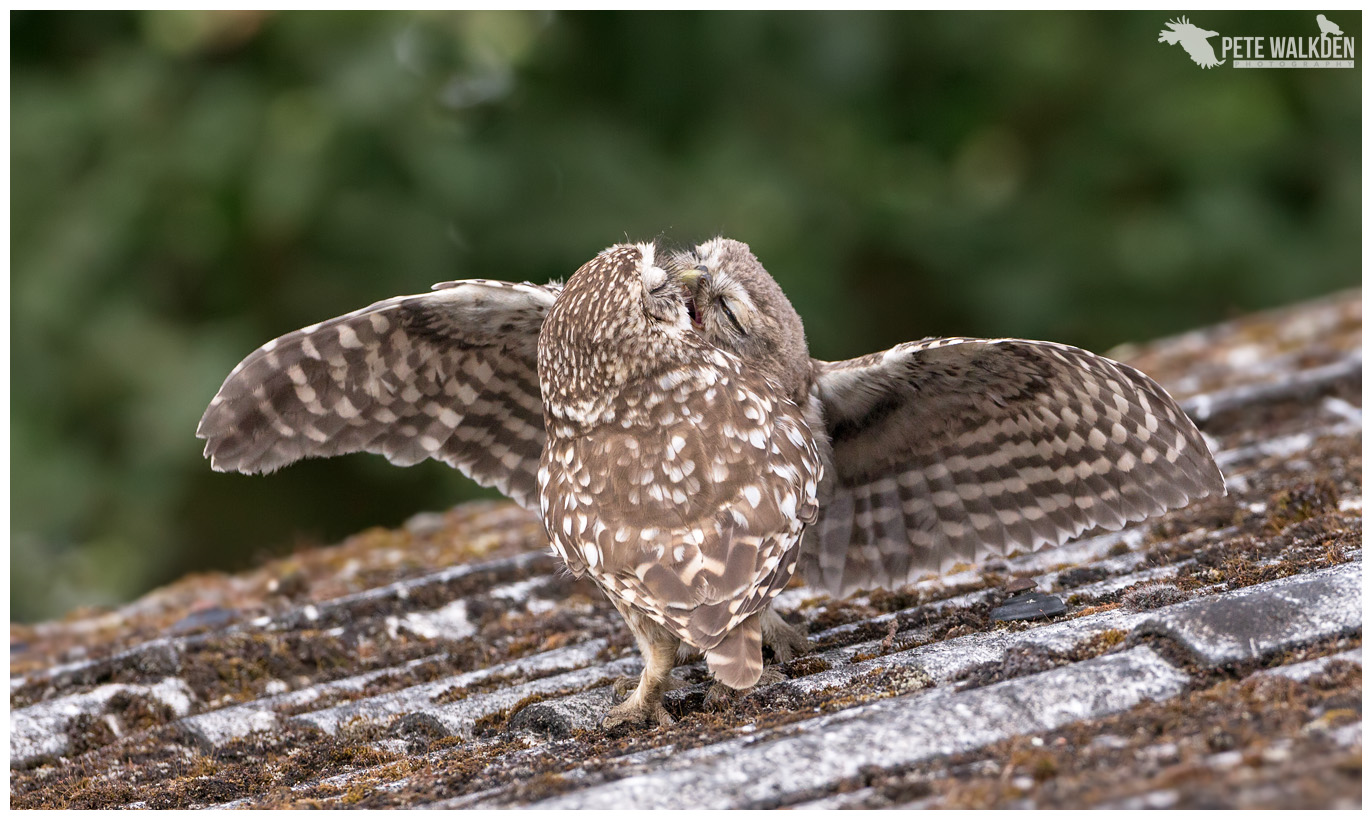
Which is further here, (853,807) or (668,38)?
(668,38)

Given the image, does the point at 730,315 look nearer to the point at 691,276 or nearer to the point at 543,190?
the point at 691,276

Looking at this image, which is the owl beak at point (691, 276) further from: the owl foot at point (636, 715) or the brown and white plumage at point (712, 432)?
the owl foot at point (636, 715)

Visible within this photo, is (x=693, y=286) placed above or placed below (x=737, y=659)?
above

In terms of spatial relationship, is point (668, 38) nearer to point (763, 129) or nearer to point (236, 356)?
point (763, 129)

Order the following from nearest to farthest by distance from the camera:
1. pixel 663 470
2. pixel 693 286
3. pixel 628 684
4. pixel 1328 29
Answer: pixel 663 470
pixel 628 684
pixel 693 286
pixel 1328 29

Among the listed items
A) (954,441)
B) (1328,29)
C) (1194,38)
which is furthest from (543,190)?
(954,441)

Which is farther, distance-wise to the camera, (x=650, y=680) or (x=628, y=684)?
(x=628, y=684)

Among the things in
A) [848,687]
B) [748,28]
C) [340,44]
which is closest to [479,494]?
[340,44]
